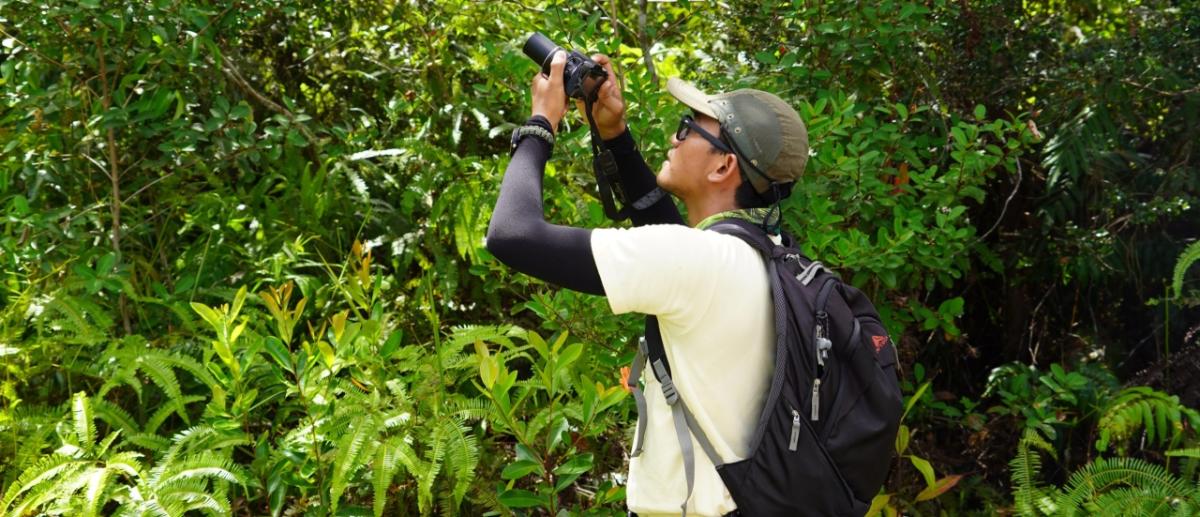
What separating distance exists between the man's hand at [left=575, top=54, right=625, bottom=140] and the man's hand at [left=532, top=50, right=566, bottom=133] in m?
0.29

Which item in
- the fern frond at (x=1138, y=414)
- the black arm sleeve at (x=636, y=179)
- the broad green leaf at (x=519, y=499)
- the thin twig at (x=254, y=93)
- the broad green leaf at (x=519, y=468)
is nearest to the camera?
the black arm sleeve at (x=636, y=179)

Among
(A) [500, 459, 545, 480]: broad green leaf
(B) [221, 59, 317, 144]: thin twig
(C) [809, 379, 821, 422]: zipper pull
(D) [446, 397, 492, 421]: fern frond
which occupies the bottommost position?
(D) [446, 397, 492, 421]: fern frond

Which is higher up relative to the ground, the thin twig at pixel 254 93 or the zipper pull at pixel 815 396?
the zipper pull at pixel 815 396

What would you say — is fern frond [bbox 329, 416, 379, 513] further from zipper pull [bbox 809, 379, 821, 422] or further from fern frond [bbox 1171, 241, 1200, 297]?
fern frond [bbox 1171, 241, 1200, 297]

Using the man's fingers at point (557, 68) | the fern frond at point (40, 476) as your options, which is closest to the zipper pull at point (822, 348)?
the man's fingers at point (557, 68)

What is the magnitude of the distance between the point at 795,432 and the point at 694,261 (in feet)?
1.56

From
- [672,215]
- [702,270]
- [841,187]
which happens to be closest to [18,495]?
[672,215]

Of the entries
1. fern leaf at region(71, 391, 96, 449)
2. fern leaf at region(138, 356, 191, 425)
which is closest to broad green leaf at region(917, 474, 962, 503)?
fern leaf at region(138, 356, 191, 425)

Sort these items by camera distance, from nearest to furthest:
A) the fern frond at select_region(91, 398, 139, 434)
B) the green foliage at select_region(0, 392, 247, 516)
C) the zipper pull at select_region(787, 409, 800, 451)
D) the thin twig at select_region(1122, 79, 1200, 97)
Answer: the zipper pull at select_region(787, 409, 800, 451), the green foliage at select_region(0, 392, 247, 516), the fern frond at select_region(91, 398, 139, 434), the thin twig at select_region(1122, 79, 1200, 97)

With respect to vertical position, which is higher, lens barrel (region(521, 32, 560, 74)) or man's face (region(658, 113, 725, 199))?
lens barrel (region(521, 32, 560, 74))

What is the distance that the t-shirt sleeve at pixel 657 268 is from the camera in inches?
95.3

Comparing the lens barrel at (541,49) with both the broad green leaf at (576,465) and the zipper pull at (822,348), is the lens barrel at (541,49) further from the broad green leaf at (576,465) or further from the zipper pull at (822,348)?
the broad green leaf at (576,465)

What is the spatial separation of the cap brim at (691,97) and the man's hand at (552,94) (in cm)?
32

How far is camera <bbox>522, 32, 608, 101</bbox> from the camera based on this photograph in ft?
9.13
